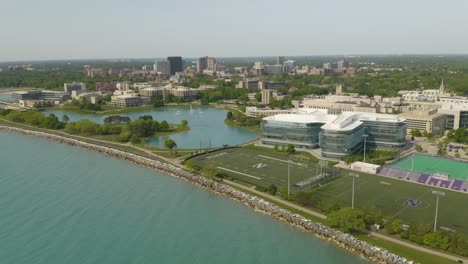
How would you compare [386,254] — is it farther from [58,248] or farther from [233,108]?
[233,108]

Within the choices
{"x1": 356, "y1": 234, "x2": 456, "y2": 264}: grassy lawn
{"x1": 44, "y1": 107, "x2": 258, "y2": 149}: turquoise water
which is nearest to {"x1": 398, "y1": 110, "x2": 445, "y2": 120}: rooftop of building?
{"x1": 44, "y1": 107, "x2": 258, "y2": 149}: turquoise water

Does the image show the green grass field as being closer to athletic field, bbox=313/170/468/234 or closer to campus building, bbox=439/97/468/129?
athletic field, bbox=313/170/468/234

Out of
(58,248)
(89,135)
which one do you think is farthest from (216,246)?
(89,135)

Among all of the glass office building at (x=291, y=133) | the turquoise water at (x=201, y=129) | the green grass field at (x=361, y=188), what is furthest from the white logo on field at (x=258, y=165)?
the turquoise water at (x=201, y=129)

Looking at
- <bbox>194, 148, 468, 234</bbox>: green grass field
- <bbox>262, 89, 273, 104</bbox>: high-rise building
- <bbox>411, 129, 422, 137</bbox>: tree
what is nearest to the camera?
<bbox>194, 148, 468, 234</bbox>: green grass field

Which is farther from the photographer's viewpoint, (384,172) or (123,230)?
(384,172)
